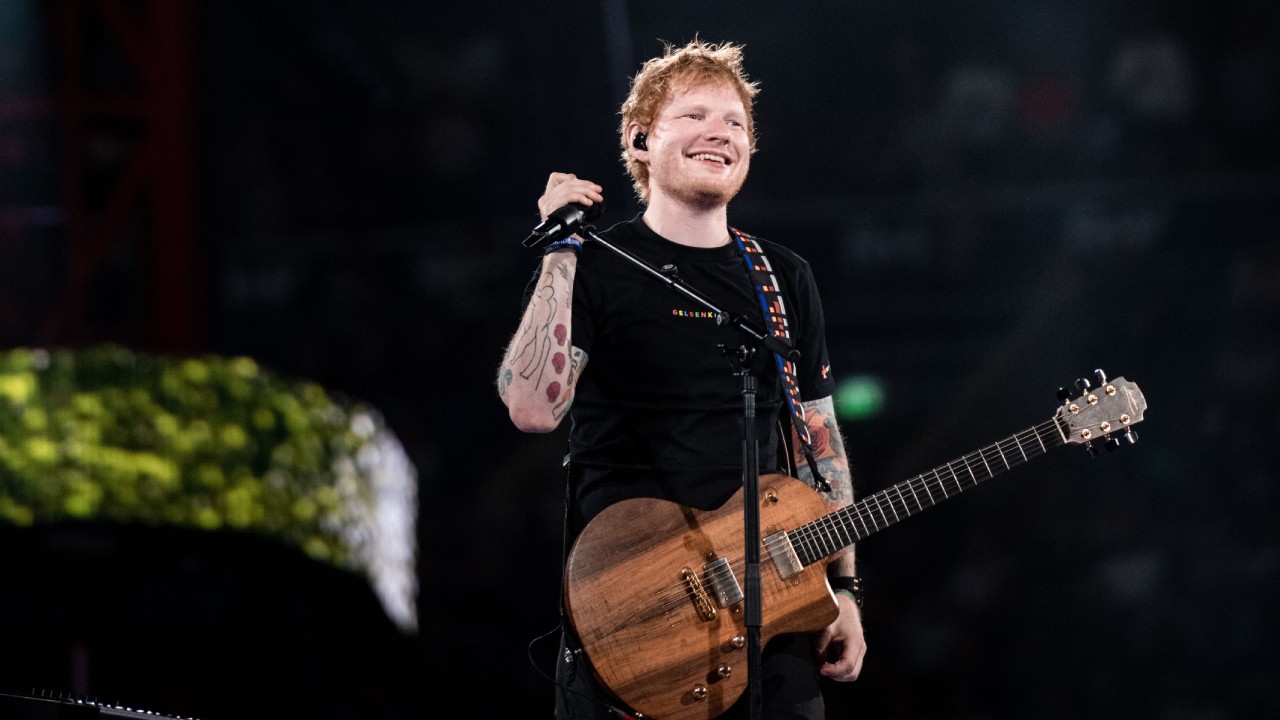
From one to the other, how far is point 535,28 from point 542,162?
0.98 m

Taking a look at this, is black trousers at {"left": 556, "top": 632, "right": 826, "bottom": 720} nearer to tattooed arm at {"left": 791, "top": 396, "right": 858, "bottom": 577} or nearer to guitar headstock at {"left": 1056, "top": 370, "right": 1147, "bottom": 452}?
tattooed arm at {"left": 791, "top": 396, "right": 858, "bottom": 577}

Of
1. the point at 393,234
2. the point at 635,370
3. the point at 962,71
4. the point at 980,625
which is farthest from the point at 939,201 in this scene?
the point at 635,370

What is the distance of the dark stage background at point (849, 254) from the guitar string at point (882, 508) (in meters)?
3.22

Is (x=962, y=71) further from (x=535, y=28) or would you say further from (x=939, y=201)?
(x=535, y=28)

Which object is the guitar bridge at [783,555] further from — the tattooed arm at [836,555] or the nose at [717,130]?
the nose at [717,130]

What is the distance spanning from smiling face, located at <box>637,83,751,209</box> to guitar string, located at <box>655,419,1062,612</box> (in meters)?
0.76

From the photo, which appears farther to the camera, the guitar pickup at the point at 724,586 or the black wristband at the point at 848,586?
the black wristband at the point at 848,586

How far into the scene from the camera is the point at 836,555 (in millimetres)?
2740

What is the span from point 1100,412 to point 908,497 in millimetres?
489

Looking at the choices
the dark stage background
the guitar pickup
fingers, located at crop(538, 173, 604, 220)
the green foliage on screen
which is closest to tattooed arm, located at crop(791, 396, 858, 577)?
the guitar pickup

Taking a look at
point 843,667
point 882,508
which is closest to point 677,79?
point 882,508

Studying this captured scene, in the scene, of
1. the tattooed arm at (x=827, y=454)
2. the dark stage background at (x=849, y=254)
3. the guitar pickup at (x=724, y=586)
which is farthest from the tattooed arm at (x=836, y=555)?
the dark stage background at (x=849, y=254)

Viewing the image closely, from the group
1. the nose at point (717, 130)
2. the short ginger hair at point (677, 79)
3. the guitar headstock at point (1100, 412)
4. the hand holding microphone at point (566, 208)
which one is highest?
the short ginger hair at point (677, 79)

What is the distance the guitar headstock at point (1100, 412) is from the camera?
279 cm
